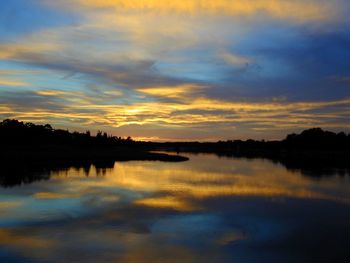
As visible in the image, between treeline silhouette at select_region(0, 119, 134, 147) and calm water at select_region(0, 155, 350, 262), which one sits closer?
calm water at select_region(0, 155, 350, 262)

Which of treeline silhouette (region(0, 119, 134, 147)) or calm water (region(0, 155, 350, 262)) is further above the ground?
treeline silhouette (region(0, 119, 134, 147))

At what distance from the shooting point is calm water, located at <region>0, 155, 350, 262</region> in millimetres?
16125

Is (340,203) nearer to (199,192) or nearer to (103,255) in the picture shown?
(199,192)

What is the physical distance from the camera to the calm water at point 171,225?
16.1 meters

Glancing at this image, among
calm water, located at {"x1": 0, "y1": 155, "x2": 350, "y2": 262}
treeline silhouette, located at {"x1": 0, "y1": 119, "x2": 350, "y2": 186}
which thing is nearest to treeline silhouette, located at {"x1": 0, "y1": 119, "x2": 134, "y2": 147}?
treeline silhouette, located at {"x1": 0, "y1": 119, "x2": 350, "y2": 186}

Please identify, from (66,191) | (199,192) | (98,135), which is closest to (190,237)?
(199,192)

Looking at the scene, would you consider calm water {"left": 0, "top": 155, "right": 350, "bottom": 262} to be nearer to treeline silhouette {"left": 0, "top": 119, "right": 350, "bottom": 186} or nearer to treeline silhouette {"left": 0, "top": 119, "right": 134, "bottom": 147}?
treeline silhouette {"left": 0, "top": 119, "right": 350, "bottom": 186}

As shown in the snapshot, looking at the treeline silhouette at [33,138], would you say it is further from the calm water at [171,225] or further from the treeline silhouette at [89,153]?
the calm water at [171,225]

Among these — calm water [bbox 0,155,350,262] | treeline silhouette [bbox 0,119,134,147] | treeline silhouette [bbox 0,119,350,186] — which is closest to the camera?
calm water [bbox 0,155,350,262]

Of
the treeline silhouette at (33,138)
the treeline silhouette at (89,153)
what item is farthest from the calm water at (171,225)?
the treeline silhouette at (33,138)

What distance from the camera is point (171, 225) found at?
21375 mm

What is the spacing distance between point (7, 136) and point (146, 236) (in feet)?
305

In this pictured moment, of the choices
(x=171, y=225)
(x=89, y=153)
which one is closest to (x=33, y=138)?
(x=89, y=153)

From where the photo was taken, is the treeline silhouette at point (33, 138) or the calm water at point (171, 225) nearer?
the calm water at point (171, 225)
